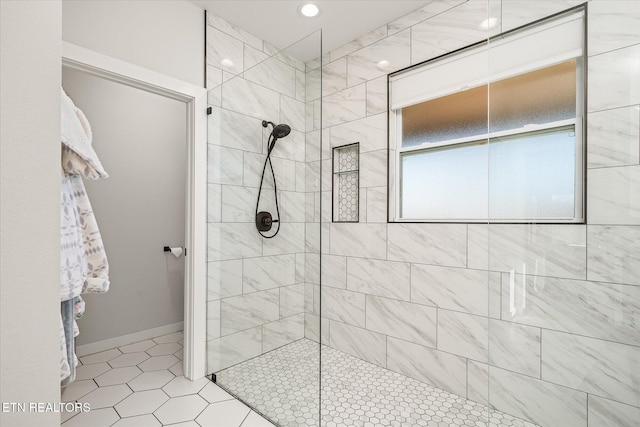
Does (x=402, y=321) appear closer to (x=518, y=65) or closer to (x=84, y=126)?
(x=518, y=65)

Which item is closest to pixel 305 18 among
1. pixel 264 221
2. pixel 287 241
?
pixel 264 221

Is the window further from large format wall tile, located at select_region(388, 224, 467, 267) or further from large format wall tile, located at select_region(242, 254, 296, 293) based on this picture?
large format wall tile, located at select_region(242, 254, 296, 293)

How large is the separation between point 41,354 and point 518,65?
6.28 feet

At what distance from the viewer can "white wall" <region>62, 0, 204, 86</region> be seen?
5.48ft

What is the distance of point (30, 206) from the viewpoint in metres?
0.68

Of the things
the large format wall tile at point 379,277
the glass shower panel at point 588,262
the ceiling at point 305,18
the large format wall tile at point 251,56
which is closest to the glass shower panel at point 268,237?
the large format wall tile at point 251,56

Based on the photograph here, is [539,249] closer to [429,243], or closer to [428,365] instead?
[429,243]

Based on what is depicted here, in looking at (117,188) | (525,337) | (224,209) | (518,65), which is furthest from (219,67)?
(525,337)

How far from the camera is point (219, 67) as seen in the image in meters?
2.28

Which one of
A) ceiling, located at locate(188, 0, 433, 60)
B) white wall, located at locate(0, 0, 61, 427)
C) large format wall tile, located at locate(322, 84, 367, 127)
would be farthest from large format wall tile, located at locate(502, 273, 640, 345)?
ceiling, located at locate(188, 0, 433, 60)

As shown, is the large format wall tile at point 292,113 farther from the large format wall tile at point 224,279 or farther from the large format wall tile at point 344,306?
the large format wall tile at point 344,306

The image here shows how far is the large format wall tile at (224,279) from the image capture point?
2.05 metres

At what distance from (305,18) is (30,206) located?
7.47 feet

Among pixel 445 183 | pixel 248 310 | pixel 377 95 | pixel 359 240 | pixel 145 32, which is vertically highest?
pixel 145 32
